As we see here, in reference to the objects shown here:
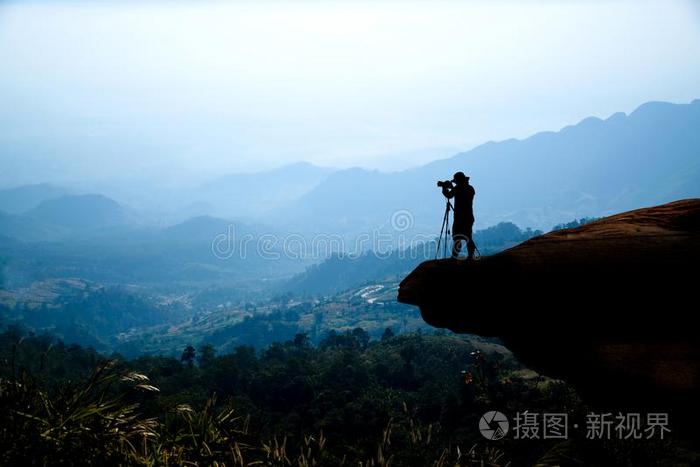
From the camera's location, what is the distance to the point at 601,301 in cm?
988

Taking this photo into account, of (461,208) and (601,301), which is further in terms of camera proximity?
(461,208)

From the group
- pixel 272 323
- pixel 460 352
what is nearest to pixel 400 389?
pixel 460 352

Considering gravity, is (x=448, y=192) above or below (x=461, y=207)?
above

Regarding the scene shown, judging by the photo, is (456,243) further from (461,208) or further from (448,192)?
(448,192)

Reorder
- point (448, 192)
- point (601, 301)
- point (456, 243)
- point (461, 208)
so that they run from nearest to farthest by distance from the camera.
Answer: point (601, 301), point (456, 243), point (461, 208), point (448, 192)

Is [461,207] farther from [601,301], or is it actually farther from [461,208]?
[601,301]

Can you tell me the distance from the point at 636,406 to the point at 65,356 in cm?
10415

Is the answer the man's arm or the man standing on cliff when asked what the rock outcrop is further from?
the man's arm

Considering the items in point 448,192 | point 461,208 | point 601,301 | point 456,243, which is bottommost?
point 601,301

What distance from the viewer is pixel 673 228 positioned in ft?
32.4

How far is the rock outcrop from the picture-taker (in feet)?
30.3

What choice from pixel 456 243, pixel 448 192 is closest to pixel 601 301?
pixel 456 243

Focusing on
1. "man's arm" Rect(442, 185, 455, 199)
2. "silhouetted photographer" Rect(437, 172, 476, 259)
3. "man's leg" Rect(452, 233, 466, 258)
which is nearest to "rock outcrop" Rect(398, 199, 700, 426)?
"man's leg" Rect(452, 233, 466, 258)

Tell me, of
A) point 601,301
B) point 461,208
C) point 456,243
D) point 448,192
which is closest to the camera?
point 601,301
